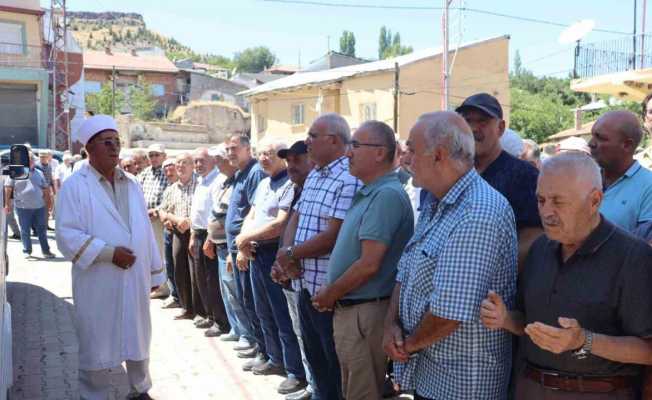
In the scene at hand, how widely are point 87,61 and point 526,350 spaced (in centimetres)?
6391

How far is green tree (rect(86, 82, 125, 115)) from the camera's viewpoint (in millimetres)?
50125

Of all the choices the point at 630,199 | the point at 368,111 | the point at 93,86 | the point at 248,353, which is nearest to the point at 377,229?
the point at 630,199

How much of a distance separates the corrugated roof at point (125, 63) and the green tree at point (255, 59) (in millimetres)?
51825

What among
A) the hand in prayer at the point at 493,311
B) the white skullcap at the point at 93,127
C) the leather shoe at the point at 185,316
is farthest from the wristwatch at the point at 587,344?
the leather shoe at the point at 185,316

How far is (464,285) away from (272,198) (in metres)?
3.06

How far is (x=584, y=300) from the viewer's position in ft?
7.69

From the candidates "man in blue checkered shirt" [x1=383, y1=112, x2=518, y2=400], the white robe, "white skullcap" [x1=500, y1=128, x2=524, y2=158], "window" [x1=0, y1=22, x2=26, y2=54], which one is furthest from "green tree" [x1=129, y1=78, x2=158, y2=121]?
"man in blue checkered shirt" [x1=383, y1=112, x2=518, y2=400]

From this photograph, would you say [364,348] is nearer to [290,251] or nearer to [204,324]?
[290,251]

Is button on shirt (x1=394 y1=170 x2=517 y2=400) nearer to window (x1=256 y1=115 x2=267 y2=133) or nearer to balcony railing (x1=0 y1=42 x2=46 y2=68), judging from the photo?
balcony railing (x1=0 y1=42 x2=46 y2=68)

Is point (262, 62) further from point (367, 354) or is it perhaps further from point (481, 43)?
point (367, 354)

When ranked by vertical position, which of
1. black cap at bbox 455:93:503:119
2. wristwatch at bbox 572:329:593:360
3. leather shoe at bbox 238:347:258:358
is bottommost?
leather shoe at bbox 238:347:258:358

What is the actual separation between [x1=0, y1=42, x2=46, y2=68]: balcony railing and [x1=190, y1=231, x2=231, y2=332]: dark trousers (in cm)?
2842

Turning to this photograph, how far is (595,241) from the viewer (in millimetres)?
2381

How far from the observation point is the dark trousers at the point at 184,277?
7569mm
